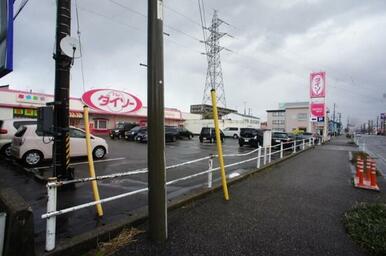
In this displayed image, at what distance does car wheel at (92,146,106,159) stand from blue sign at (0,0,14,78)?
7207 mm

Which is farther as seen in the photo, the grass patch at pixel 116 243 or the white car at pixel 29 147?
the white car at pixel 29 147

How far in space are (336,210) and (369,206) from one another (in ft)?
1.94

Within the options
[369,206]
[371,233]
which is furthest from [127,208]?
[369,206]

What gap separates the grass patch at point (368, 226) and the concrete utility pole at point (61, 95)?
Answer: 5613 mm

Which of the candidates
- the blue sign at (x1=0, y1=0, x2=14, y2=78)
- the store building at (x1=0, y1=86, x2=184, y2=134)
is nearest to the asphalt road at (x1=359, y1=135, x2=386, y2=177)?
the blue sign at (x1=0, y1=0, x2=14, y2=78)

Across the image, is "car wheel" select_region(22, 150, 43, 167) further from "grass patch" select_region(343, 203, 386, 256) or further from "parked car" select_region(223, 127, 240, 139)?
"parked car" select_region(223, 127, 240, 139)

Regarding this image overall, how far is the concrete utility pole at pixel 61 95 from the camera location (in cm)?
484

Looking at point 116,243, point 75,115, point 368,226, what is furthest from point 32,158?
point 75,115

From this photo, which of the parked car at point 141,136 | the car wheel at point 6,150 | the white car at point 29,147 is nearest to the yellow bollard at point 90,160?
the white car at point 29,147

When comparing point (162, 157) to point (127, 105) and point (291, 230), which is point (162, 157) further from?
point (127, 105)

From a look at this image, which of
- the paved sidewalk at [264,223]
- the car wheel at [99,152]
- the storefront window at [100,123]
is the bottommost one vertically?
the paved sidewalk at [264,223]

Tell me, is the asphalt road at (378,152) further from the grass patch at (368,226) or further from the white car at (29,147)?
the white car at (29,147)

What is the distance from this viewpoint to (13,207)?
226cm

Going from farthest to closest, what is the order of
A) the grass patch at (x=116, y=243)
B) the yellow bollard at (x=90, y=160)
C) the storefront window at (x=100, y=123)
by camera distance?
the storefront window at (x=100, y=123), the yellow bollard at (x=90, y=160), the grass patch at (x=116, y=243)
